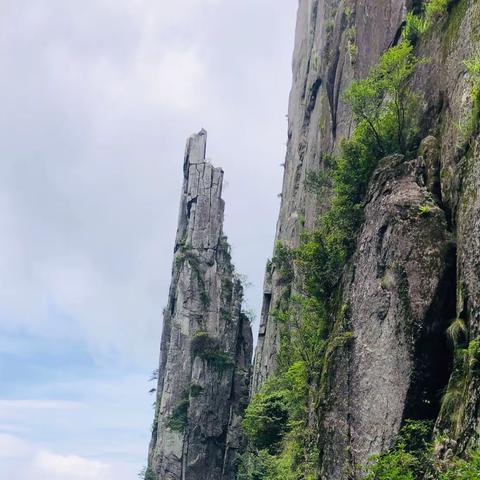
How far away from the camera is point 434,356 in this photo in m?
15.0

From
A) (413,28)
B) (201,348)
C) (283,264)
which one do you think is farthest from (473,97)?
Result: (201,348)

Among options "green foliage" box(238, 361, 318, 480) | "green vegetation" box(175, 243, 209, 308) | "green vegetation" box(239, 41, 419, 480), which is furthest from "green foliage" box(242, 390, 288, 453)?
"green vegetation" box(175, 243, 209, 308)

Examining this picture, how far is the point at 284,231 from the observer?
40469 mm

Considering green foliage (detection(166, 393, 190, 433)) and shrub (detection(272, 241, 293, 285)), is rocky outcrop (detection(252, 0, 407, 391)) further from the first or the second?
green foliage (detection(166, 393, 190, 433))

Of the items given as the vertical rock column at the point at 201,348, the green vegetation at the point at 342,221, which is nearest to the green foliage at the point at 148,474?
the vertical rock column at the point at 201,348

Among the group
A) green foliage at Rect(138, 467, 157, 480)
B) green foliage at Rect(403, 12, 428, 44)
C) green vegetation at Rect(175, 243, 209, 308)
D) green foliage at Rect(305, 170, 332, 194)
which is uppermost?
green vegetation at Rect(175, 243, 209, 308)

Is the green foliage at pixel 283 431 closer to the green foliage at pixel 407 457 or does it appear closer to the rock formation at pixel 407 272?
the rock formation at pixel 407 272

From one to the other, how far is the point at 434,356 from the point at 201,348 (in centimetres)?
4163

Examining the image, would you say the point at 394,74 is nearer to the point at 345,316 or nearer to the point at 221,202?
the point at 345,316

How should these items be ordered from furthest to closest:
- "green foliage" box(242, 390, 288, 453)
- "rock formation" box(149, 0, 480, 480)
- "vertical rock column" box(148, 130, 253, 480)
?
"vertical rock column" box(148, 130, 253, 480) < "green foliage" box(242, 390, 288, 453) < "rock formation" box(149, 0, 480, 480)

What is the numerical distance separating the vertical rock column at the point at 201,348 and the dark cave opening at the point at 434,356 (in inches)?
1535

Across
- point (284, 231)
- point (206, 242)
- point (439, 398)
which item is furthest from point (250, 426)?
point (206, 242)

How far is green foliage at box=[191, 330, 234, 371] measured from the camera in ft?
179

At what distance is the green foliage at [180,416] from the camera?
53.2 meters
